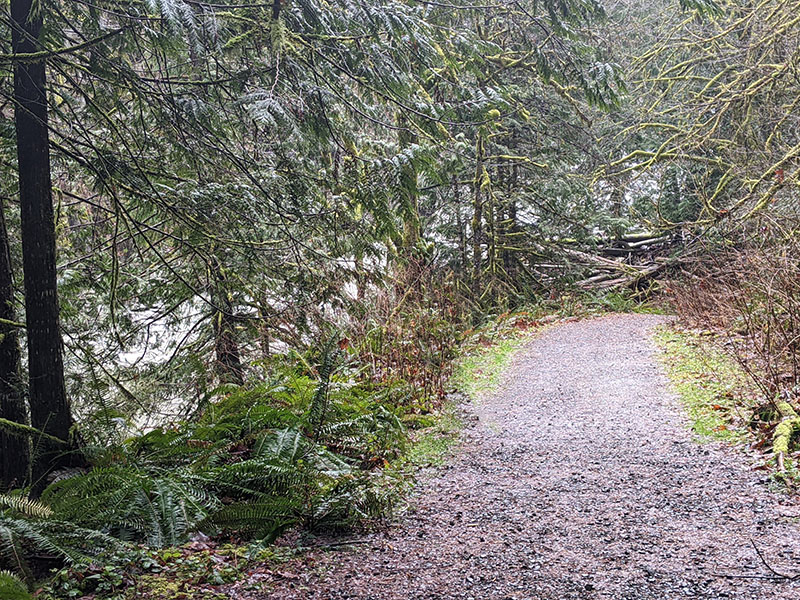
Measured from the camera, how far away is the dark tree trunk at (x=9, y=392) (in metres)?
4.35

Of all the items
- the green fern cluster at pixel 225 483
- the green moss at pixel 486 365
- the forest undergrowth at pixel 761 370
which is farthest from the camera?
the green moss at pixel 486 365

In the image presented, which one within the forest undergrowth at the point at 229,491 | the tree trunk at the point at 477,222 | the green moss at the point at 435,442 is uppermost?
the tree trunk at the point at 477,222

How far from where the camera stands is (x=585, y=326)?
12094mm

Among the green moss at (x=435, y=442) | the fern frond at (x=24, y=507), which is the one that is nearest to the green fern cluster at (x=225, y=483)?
the fern frond at (x=24, y=507)

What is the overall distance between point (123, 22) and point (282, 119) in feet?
4.32

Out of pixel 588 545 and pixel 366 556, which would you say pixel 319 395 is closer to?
pixel 366 556

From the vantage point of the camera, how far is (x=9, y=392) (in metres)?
4.39

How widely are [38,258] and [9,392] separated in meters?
1.00

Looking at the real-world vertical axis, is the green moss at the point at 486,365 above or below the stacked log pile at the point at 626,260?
below

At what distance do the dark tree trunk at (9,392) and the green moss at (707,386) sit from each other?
17.1 ft

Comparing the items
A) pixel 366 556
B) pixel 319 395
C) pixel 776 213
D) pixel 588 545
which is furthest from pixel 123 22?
pixel 776 213

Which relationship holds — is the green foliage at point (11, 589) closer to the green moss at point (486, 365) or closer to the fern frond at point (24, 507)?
the fern frond at point (24, 507)

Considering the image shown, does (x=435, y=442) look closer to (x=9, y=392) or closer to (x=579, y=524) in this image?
(x=579, y=524)

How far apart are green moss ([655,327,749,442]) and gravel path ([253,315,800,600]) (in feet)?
0.64
